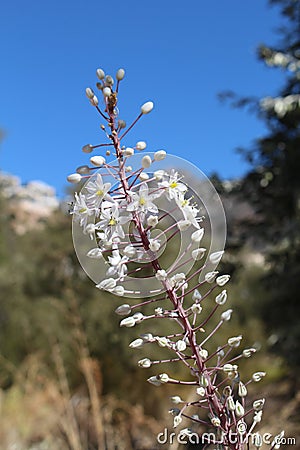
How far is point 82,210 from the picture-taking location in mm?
761

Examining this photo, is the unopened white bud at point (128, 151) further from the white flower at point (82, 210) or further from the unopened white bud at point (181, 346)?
the unopened white bud at point (181, 346)

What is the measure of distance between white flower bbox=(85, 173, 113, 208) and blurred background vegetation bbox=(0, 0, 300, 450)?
397 centimetres

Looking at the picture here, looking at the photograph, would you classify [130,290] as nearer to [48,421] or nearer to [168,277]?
[168,277]

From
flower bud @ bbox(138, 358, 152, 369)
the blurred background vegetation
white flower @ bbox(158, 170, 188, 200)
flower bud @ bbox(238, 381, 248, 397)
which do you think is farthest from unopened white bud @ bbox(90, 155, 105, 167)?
the blurred background vegetation

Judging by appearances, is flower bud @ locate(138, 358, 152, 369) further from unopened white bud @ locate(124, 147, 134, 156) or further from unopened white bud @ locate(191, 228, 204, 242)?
unopened white bud @ locate(124, 147, 134, 156)

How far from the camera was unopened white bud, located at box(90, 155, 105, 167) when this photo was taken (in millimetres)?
740

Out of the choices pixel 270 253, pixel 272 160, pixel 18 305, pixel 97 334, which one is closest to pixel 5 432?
pixel 97 334

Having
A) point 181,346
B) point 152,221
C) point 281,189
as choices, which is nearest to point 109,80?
point 152,221

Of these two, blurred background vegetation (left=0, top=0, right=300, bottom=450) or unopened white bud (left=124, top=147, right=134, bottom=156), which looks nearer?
unopened white bud (left=124, top=147, right=134, bottom=156)

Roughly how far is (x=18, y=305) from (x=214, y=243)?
799cm

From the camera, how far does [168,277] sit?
0.77 metres

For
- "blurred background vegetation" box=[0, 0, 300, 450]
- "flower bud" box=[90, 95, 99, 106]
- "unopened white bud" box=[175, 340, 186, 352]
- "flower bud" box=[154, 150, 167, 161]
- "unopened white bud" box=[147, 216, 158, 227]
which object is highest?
"blurred background vegetation" box=[0, 0, 300, 450]

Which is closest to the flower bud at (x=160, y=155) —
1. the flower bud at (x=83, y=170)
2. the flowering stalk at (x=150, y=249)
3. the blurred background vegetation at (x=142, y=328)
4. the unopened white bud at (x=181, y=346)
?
the flowering stalk at (x=150, y=249)

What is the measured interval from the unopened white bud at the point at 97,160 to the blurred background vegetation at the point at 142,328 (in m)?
4.01
